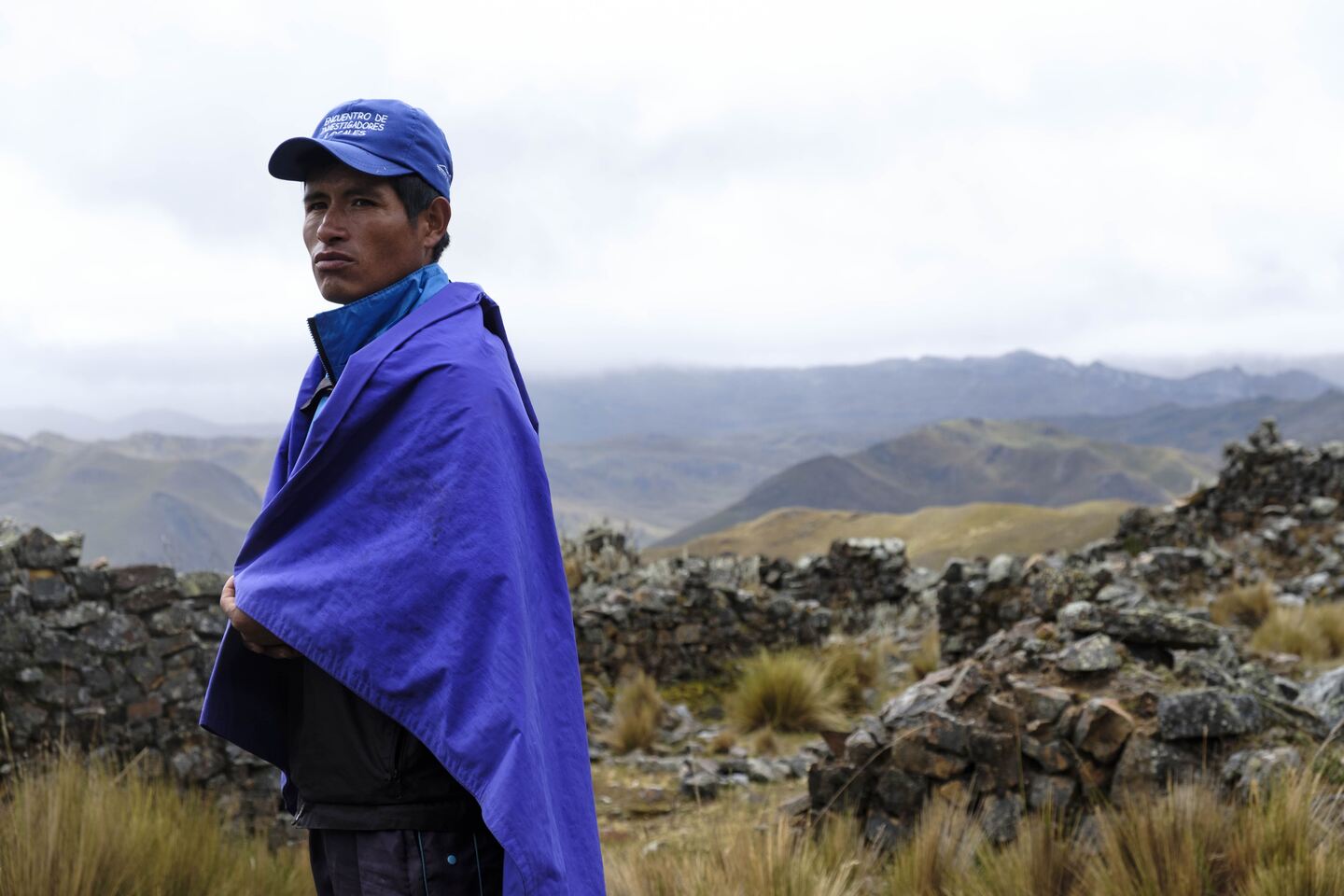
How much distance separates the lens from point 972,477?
190000 mm

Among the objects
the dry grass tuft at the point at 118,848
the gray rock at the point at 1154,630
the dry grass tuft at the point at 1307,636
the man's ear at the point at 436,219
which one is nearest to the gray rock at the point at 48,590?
the dry grass tuft at the point at 118,848

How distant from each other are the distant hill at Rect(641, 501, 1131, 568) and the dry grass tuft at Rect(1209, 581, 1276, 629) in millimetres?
20437

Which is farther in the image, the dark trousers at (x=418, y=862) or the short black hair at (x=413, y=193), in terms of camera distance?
the short black hair at (x=413, y=193)

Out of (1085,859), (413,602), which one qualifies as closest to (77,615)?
(413,602)

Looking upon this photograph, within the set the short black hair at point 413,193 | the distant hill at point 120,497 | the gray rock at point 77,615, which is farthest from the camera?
the distant hill at point 120,497

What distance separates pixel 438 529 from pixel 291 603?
0.32 meters

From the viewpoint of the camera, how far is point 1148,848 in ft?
12.0

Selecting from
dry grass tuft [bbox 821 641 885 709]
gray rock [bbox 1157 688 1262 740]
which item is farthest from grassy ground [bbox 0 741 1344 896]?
dry grass tuft [bbox 821 641 885 709]

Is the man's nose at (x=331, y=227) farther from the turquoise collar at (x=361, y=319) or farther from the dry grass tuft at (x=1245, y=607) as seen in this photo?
the dry grass tuft at (x=1245, y=607)

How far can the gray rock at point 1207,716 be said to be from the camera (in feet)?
14.5

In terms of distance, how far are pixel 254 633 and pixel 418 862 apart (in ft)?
1.77

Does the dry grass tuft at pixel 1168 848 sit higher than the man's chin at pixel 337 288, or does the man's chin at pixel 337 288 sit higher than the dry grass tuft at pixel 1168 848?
the man's chin at pixel 337 288

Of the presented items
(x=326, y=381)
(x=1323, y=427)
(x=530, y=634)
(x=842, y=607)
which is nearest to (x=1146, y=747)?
(x=530, y=634)

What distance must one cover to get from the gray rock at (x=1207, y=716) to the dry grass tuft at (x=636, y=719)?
17.2 ft
